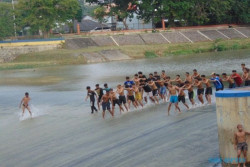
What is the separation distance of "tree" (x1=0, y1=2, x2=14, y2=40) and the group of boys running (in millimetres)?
43967

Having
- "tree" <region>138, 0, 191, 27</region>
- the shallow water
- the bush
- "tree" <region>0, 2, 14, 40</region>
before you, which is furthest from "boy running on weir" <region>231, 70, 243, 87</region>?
"tree" <region>0, 2, 14, 40</region>

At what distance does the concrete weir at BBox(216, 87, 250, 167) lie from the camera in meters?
12.5

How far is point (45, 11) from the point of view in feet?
194

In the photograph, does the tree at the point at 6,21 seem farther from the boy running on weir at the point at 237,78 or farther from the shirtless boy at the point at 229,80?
the shirtless boy at the point at 229,80

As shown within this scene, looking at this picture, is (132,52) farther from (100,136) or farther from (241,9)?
(100,136)

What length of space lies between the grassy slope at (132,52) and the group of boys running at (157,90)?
27.7 meters

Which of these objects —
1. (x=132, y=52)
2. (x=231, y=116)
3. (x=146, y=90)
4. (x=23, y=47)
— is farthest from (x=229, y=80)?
(x=23, y=47)

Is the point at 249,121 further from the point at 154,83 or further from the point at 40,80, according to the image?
the point at 40,80

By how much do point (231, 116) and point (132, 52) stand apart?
4263 centimetres

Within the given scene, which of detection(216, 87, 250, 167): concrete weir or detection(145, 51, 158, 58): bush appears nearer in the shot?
detection(216, 87, 250, 167): concrete weir

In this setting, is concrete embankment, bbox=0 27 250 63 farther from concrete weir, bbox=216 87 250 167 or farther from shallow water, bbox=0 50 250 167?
concrete weir, bbox=216 87 250 167

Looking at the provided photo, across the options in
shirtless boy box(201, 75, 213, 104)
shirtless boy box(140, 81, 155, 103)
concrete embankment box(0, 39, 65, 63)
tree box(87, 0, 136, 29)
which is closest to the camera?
shirtless boy box(201, 75, 213, 104)

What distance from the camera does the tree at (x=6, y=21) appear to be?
212ft

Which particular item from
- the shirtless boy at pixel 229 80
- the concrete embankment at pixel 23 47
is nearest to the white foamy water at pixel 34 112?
the shirtless boy at pixel 229 80
